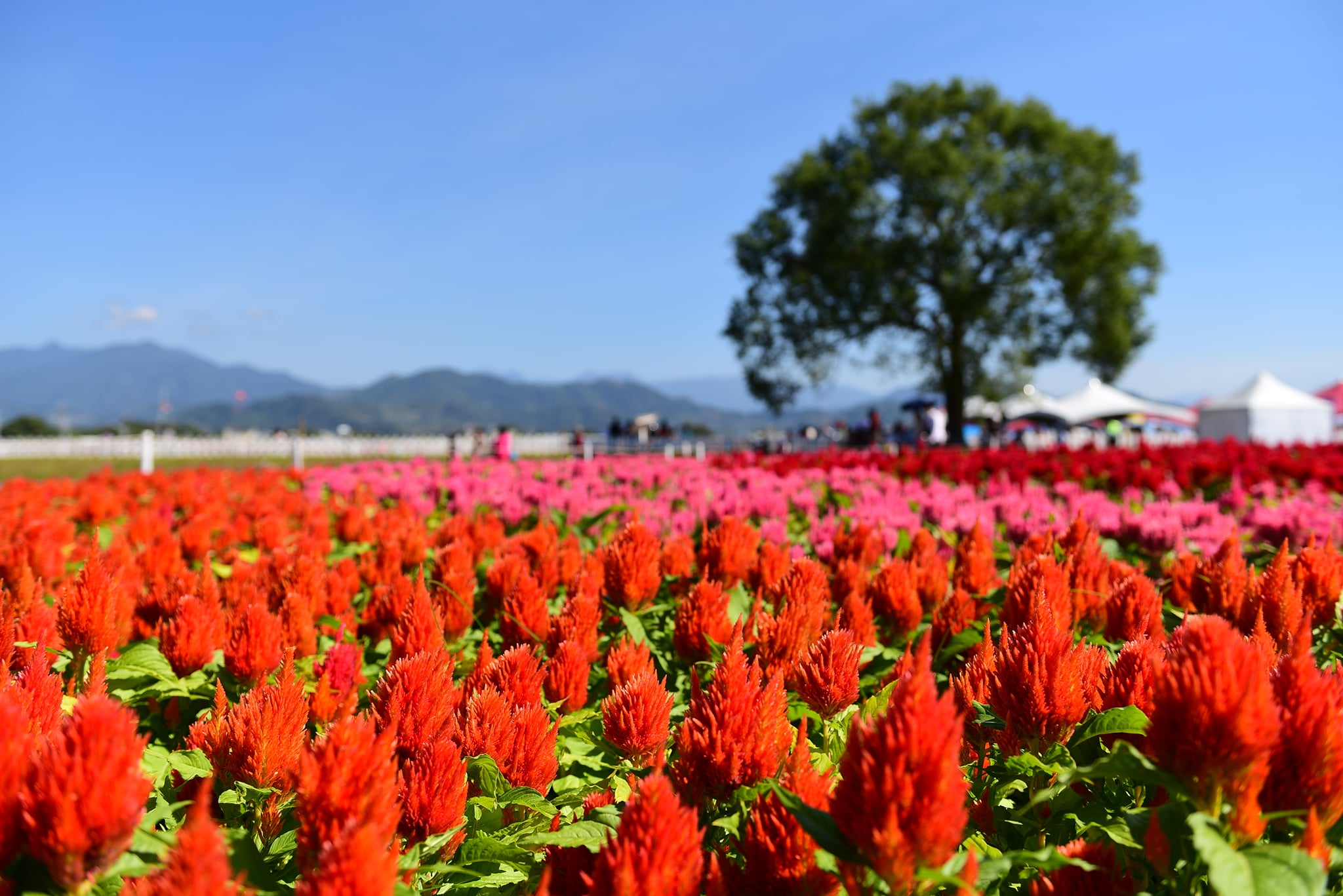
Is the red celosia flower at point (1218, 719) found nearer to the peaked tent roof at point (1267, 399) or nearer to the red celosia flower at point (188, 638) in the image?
the red celosia flower at point (188, 638)

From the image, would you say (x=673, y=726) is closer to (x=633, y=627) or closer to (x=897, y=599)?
(x=633, y=627)

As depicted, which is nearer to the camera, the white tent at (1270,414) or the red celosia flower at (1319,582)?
the red celosia flower at (1319,582)

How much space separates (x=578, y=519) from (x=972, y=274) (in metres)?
33.6

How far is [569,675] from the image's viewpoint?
1936 millimetres

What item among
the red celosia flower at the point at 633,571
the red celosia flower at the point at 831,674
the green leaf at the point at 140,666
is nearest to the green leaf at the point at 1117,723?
the red celosia flower at the point at 831,674

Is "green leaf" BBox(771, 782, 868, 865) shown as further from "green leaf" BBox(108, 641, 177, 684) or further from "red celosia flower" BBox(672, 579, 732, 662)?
"green leaf" BBox(108, 641, 177, 684)

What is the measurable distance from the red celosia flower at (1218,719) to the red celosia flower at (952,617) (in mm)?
1293

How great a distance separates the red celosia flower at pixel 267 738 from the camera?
1434mm

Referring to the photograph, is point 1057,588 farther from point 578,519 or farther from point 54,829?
point 578,519

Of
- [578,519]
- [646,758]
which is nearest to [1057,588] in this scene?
[646,758]

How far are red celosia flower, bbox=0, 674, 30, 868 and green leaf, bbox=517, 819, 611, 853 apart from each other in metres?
0.62

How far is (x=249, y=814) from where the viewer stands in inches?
62.6

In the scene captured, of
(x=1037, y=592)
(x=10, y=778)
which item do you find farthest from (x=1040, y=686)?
(x=10, y=778)

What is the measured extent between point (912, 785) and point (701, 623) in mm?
1233
